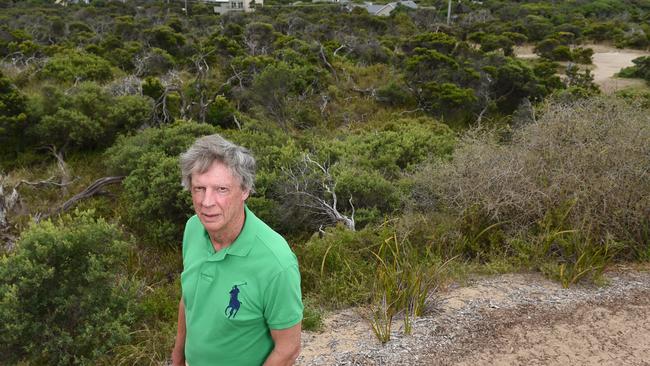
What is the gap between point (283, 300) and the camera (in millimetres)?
1825

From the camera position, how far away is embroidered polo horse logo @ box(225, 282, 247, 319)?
1.87m

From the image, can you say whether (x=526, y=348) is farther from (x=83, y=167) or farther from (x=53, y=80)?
(x=53, y=80)

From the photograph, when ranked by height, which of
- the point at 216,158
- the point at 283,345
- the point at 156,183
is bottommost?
the point at 156,183

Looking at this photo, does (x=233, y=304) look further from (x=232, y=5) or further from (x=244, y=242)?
(x=232, y=5)

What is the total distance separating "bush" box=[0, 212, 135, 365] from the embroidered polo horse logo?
2.29 meters

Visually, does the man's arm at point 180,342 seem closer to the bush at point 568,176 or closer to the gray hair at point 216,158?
the gray hair at point 216,158

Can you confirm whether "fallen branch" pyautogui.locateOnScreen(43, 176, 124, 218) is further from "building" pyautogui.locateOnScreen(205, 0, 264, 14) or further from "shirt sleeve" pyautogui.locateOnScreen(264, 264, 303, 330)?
"building" pyautogui.locateOnScreen(205, 0, 264, 14)

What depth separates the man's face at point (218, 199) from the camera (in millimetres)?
1908

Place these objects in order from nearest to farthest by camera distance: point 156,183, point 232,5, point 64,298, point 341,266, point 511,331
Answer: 1. point 511,331
2. point 64,298
3. point 341,266
4. point 156,183
5. point 232,5

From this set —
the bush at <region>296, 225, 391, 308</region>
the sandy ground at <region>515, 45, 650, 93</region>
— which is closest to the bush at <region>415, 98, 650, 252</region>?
the bush at <region>296, 225, 391, 308</region>

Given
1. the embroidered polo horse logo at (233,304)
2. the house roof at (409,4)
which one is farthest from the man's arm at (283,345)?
the house roof at (409,4)

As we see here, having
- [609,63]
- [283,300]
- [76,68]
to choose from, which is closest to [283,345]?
[283,300]

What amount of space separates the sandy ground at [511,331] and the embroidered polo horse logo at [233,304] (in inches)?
62.3

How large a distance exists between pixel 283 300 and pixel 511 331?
2.33 metres
